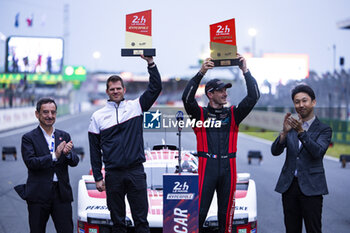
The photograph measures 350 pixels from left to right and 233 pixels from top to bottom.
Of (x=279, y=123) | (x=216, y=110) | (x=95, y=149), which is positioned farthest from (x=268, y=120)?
(x=95, y=149)

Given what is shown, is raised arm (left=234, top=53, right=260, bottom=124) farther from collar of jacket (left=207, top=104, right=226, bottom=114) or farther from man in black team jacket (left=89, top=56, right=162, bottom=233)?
man in black team jacket (left=89, top=56, right=162, bottom=233)

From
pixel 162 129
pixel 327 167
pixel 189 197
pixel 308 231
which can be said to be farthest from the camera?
pixel 327 167

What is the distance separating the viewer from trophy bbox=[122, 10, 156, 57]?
4891 mm

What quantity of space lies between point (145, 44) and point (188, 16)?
263cm

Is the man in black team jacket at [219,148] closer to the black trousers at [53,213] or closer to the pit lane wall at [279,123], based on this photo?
the black trousers at [53,213]

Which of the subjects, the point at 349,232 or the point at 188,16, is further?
the point at 188,16

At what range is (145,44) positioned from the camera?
4926 mm

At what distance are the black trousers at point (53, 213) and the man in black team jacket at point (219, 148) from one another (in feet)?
4.00

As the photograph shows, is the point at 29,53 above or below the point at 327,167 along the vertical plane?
above

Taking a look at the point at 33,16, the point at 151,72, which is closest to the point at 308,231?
the point at 151,72

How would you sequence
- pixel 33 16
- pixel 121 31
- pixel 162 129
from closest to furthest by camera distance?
pixel 162 129, pixel 121 31, pixel 33 16

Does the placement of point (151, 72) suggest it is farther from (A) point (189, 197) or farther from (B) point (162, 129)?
(B) point (162, 129)

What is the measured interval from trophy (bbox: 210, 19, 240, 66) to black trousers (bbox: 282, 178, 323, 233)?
53.1 inches

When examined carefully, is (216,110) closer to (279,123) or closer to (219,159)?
(219,159)
